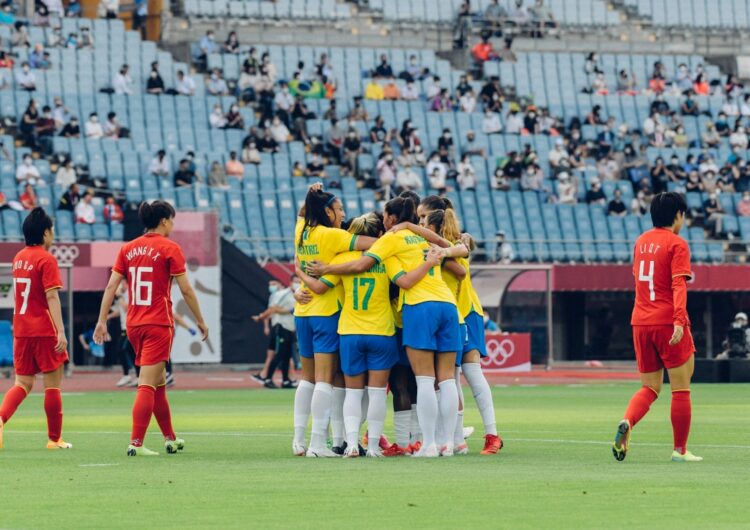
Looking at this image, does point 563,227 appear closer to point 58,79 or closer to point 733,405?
point 58,79

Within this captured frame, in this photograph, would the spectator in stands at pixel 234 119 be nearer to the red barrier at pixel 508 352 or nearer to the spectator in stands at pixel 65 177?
the spectator in stands at pixel 65 177

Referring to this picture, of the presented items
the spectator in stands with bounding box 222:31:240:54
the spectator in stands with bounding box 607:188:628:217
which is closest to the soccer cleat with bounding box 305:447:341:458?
the spectator in stands with bounding box 607:188:628:217

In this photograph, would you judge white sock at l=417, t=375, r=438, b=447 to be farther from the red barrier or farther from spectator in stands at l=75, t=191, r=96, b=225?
spectator in stands at l=75, t=191, r=96, b=225

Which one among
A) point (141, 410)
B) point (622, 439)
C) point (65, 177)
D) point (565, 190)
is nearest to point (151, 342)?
point (141, 410)

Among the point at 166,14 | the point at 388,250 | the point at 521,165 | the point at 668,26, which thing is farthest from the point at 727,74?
the point at 388,250

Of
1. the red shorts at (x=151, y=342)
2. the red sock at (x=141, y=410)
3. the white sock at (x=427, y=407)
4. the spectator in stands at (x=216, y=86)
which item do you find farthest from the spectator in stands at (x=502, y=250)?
the white sock at (x=427, y=407)

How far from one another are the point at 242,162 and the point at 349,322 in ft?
93.1

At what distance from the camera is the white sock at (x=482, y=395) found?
50.3ft

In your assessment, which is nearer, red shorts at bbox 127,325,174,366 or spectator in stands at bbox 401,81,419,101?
red shorts at bbox 127,325,174,366

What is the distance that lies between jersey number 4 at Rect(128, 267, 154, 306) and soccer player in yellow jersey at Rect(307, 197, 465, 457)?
1.50 m

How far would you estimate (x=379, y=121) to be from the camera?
45594 millimetres

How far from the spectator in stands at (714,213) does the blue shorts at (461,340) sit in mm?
31893

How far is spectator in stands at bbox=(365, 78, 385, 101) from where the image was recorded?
4741 cm

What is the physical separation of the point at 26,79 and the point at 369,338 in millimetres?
29129
